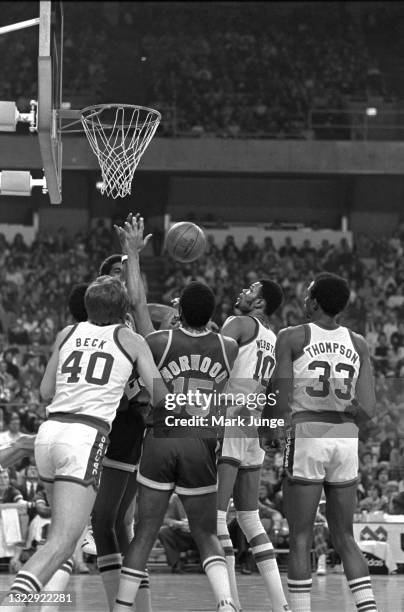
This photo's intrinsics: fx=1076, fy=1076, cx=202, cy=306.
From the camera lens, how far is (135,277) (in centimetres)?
811

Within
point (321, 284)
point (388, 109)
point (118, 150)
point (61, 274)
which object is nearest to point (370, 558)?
point (118, 150)

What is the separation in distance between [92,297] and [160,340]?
2.01 feet

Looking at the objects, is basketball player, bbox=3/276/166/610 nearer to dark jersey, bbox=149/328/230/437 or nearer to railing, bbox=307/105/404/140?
dark jersey, bbox=149/328/230/437

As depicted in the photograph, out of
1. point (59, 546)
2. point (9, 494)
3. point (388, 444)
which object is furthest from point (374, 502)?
point (59, 546)

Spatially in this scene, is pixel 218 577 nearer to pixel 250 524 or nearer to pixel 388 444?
pixel 250 524

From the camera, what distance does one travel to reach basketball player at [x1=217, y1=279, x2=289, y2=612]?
856 centimetres

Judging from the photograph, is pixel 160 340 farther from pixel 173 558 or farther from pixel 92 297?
pixel 173 558

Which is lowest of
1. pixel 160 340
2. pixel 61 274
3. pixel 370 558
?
pixel 370 558

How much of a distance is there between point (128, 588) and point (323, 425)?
179 centimetres

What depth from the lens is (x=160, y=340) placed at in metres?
7.59

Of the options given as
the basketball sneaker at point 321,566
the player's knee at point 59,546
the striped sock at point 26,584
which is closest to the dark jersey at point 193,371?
the player's knee at point 59,546

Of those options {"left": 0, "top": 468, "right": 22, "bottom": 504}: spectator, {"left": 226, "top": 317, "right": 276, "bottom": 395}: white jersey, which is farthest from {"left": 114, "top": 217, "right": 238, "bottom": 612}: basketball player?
{"left": 0, "top": 468, "right": 22, "bottom": 504}: spectator

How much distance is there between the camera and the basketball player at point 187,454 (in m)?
7.29

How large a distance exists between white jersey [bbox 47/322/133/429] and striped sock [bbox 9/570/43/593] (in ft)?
3.46
